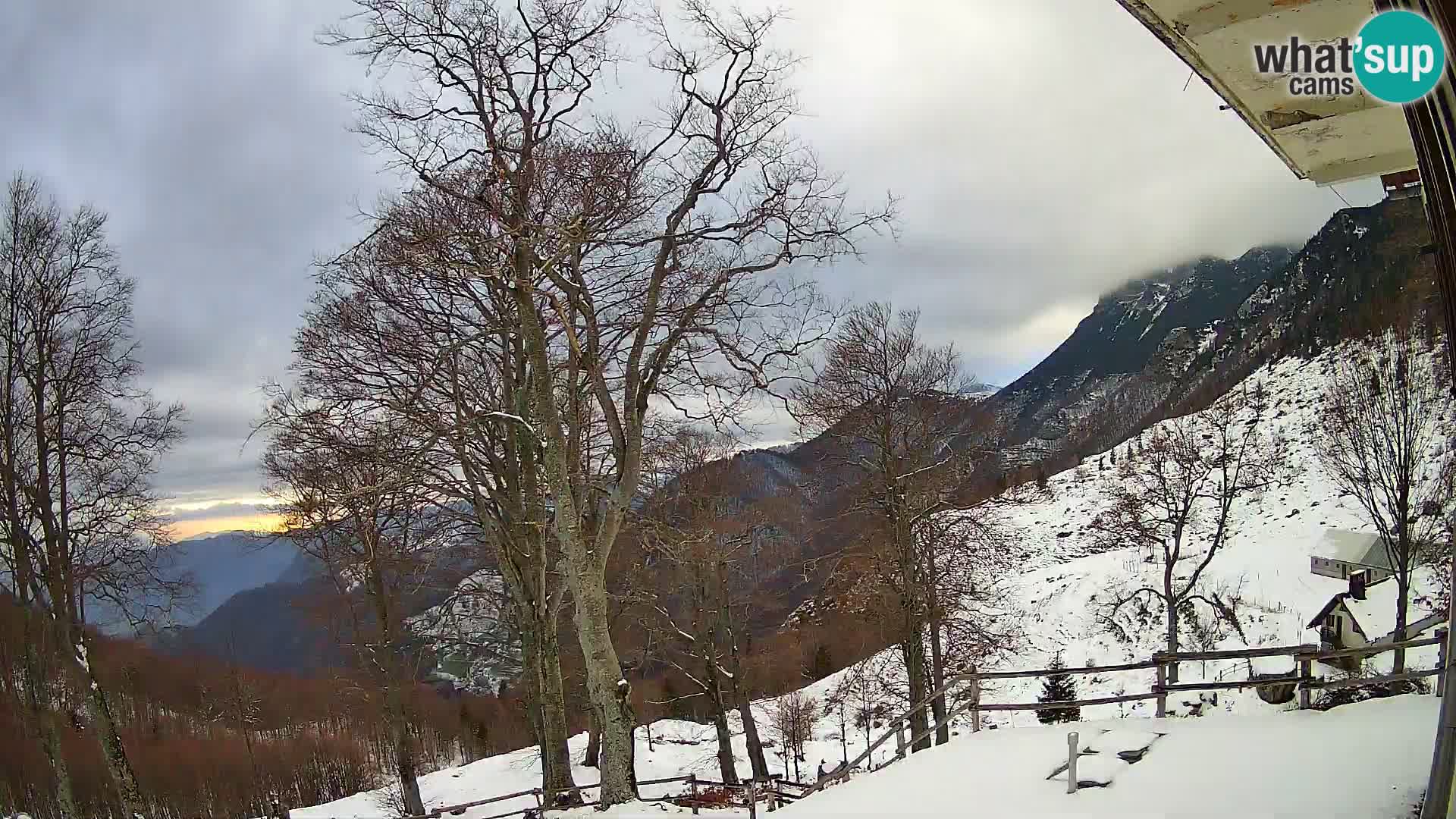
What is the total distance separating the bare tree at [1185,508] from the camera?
20.4 m

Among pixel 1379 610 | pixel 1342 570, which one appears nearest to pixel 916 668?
pixel 1342 570

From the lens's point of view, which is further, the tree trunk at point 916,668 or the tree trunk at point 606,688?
the tree trunk at point 916,668

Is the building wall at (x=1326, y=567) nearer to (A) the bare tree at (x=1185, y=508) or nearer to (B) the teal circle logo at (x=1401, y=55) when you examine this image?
(A) the bare tree at (x=1185, y=508)

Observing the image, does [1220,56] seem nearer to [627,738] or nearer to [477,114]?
[477,114]

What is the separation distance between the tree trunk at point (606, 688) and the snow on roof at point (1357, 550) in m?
14.9

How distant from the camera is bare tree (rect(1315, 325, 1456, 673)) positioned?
47.0 ft

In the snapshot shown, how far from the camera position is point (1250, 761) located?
6.90m

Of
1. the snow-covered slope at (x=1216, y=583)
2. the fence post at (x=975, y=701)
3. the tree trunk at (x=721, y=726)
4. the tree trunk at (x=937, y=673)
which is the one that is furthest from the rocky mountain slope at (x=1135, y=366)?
the fence post at (x=975, y=701)

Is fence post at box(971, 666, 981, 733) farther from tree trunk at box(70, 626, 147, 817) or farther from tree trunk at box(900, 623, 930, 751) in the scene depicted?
tree trunk at box(70, 626, 147, 817)

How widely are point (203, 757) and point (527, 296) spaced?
29964mm

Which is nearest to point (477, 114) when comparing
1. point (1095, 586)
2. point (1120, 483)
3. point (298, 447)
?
point (298, 447)

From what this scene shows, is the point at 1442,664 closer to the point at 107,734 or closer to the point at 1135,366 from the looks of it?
the point at 107,734

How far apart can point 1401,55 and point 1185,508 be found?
19926 millimetres

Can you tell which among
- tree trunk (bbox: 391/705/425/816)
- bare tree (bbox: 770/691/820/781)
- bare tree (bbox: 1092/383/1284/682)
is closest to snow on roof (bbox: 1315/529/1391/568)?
bare tree (bbox: 1092/383/1284/682)
